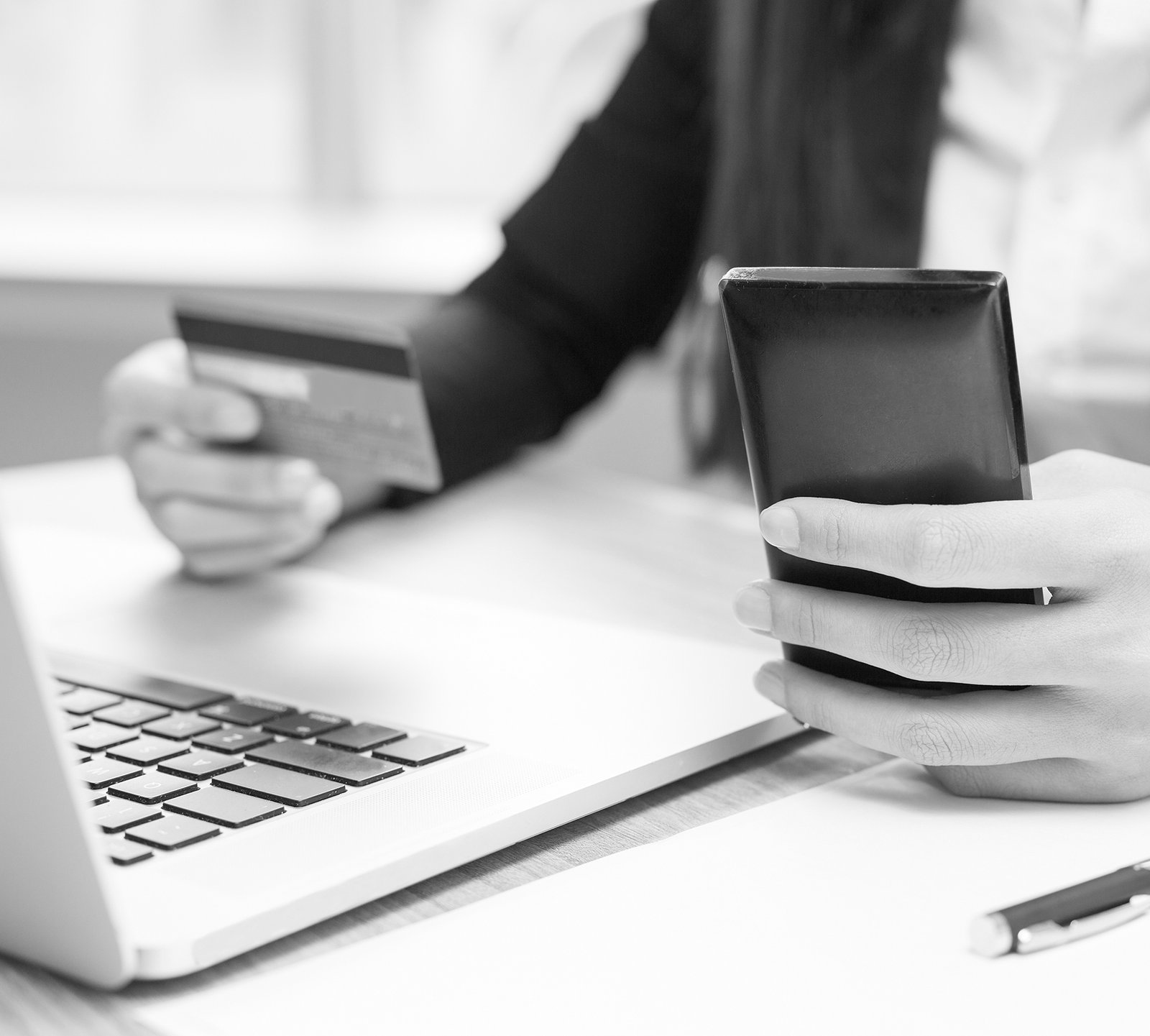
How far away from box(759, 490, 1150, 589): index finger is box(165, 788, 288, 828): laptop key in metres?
0.17

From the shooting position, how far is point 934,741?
402 mm

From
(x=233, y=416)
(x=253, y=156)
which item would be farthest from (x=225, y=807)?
(x=253, y=156)

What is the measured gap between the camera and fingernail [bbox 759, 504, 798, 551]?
0.40m

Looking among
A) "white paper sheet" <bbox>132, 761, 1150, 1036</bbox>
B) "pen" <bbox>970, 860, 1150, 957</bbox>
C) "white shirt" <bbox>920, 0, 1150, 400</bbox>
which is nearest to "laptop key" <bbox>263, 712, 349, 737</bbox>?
"white paper sheet" <bbox>132, 761, 1150, 1036</bbox>

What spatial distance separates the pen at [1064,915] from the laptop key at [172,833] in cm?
20

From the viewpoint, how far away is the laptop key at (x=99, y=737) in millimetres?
424

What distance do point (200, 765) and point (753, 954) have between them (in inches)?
6.8

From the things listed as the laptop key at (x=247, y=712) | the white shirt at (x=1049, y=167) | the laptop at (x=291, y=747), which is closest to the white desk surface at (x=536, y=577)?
the laptop at (x=291, y=747)

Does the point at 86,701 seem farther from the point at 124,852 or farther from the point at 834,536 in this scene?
the point at 834,536

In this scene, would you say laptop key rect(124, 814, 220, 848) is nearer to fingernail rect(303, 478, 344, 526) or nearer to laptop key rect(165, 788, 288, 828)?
laptop key rect(165, 788, 288, 828)

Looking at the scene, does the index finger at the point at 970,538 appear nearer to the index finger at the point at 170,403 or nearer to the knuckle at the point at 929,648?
the knuckle at the point at 929,648

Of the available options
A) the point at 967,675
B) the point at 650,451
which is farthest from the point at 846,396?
the point at 650,451

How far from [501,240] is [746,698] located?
1.93 feet

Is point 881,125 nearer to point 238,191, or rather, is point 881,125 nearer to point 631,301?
point 631,301
